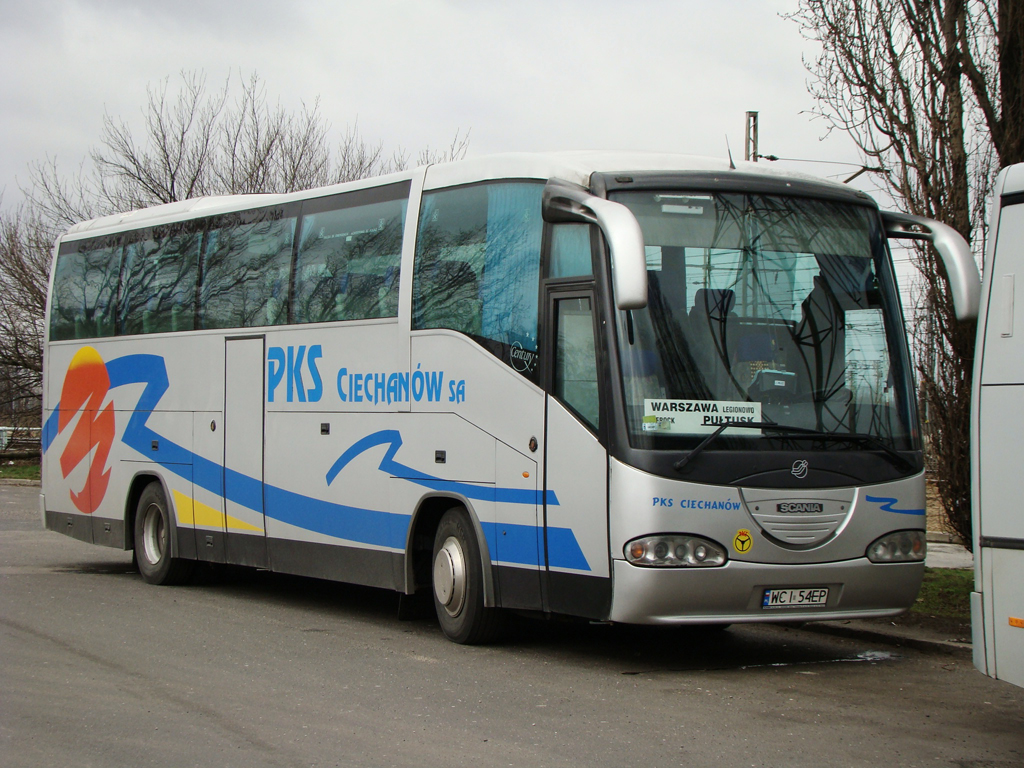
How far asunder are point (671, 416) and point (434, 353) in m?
2.43

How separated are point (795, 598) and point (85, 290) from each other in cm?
985

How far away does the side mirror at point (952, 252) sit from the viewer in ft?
27.4

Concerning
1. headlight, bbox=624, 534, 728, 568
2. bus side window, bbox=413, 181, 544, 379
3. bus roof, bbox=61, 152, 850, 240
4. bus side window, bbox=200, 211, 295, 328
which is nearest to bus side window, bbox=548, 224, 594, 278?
bus side window, bbox=413, 181, 544, 379

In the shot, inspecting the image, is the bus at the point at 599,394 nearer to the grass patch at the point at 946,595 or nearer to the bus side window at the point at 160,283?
the bus side window at the point at 160,283

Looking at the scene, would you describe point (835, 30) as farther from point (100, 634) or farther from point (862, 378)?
point (100, 634)

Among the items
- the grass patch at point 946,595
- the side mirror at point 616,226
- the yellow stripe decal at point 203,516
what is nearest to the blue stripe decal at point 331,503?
the yellow stripe decal at point 203,516

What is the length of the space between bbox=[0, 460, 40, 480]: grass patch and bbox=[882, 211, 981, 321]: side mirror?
29.9 meters

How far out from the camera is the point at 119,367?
14.3 m

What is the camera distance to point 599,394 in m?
8.51

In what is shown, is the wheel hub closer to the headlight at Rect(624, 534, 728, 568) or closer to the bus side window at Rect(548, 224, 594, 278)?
the headlight at Rect(624, 534, 728, 568)

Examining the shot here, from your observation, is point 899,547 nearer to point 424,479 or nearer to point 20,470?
point 424,479

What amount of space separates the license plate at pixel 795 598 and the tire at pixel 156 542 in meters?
7.20

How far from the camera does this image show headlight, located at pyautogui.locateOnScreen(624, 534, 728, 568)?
8.20 metres

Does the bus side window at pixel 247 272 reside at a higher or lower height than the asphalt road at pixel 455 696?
higher
